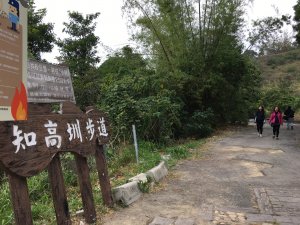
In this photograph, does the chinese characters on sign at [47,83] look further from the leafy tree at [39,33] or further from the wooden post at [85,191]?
the leafy tree at [39,33]

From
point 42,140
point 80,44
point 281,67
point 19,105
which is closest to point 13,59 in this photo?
point 19,105

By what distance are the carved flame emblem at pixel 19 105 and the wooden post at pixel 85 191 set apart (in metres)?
1.62

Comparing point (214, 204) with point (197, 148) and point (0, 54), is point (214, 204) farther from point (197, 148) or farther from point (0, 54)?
point (197, 148)

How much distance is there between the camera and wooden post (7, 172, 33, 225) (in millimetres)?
3598

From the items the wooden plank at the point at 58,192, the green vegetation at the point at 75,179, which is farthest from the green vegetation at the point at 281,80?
the wooden plank at the point at 58,192

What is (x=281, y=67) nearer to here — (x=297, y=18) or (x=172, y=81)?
(x=297, y=18)

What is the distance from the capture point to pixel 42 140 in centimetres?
402

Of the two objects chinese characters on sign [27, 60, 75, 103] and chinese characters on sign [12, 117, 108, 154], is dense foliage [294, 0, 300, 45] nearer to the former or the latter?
chinese characters on sign [12, 117, 108, 154]

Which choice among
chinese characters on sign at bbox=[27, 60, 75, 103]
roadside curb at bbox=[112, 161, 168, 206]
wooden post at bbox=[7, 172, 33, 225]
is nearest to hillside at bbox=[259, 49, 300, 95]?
roadside curb at bbox=[112, 161, 168, 206]

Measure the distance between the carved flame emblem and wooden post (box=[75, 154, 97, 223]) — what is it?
5.31ft

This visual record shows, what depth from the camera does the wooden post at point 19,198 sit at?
3.60 meters

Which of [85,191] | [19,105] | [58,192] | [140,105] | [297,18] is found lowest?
[85,191]

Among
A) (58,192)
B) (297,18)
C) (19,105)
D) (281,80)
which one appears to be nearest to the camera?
(19,105)

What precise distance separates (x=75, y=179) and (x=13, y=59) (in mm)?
4603
